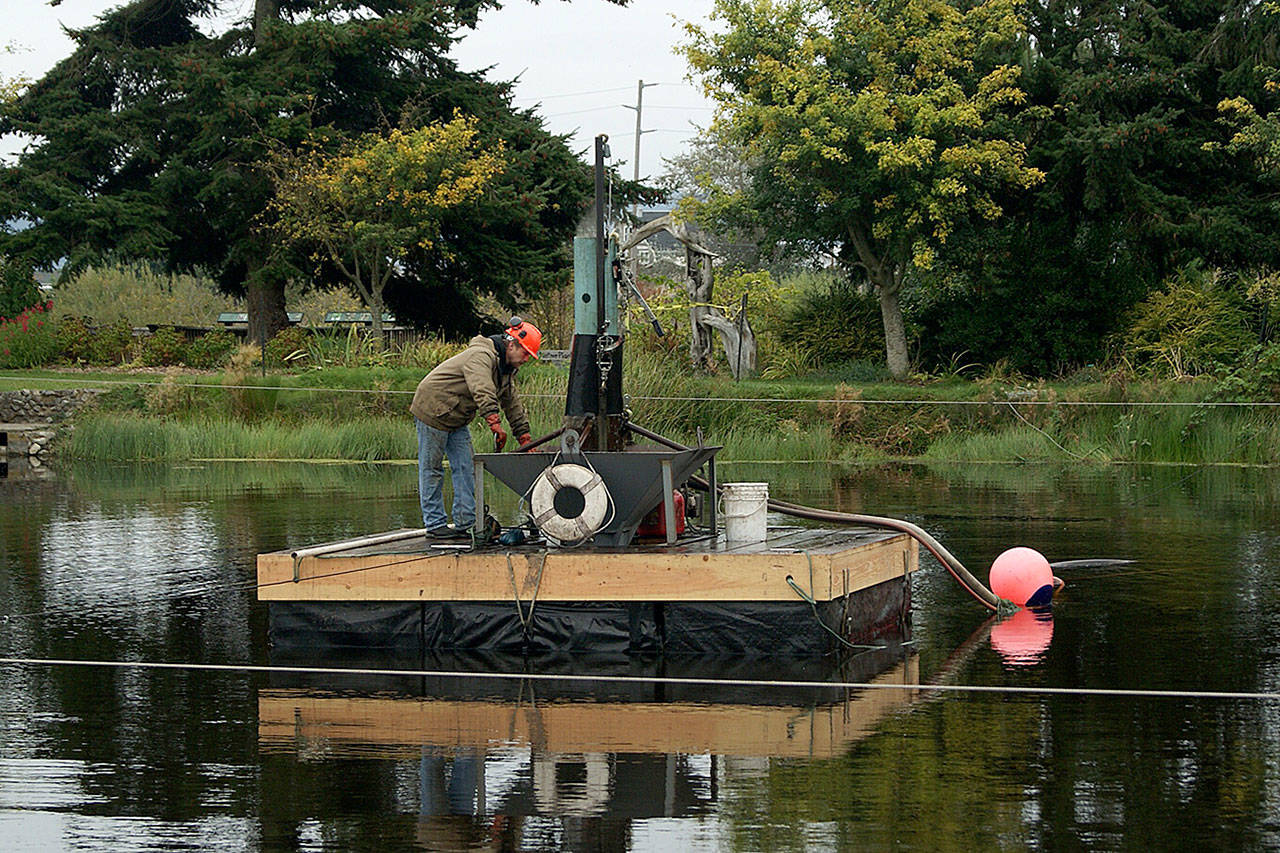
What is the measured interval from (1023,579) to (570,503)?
351 cm

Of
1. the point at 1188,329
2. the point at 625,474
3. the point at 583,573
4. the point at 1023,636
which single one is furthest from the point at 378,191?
the point at 1023,636

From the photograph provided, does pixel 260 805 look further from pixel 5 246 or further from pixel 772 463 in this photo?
pixel 5 246

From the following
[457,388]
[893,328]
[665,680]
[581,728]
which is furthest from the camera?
[893,328]

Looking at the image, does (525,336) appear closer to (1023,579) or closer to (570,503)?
(570,503)

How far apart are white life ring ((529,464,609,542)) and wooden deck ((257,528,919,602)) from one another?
149 mm

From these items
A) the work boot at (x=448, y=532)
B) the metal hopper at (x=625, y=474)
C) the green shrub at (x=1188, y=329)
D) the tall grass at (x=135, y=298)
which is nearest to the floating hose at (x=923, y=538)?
the metal hopper at (x=625, y=474)

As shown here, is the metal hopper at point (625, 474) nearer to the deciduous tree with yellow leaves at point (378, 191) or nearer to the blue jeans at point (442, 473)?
the blue jeans at point (442, 473)

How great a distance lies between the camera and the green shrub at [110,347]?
3575 centimetres

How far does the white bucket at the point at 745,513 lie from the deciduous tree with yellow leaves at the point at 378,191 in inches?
917

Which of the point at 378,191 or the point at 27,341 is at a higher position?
the point at 378,191

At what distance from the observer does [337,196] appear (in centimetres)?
3344

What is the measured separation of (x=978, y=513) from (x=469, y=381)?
28.6ft

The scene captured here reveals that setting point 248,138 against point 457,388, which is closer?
point 457,388

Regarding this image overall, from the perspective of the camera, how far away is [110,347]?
118 ft
